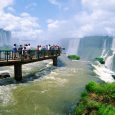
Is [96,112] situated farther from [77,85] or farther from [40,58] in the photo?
[40,58]

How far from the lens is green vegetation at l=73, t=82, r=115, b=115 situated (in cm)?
1662

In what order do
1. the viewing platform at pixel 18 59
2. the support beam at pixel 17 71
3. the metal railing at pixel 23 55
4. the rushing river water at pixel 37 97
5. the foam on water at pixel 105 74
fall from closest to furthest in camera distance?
the rushing river water at pixel 37 97 → the viewing platform at pixel 18 59 → the metal railing at pixel 23 55 → the support beam at pixel 17 71 → the foam on water at pixel 105 74

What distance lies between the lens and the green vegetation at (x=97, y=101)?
16617mm

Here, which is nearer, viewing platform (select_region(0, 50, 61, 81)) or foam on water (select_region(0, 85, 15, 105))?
foam on water (select_region(0, 85, 15, 105))

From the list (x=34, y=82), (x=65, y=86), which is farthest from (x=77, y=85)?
(x=34, y=82)

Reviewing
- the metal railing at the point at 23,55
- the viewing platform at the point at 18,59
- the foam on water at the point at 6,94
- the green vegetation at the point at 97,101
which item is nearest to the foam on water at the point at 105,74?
the metal railing at the point at 23,55

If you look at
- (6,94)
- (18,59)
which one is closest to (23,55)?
(18,59)

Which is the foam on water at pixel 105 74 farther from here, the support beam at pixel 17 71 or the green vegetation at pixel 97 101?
the green vegetation at pixel 97 101

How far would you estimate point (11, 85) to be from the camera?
30266 mm

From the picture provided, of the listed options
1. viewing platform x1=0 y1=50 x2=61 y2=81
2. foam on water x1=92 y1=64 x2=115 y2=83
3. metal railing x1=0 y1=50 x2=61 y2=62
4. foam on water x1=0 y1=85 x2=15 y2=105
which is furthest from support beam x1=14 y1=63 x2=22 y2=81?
foam on water x1=92 y1=64 x2=115 y2=83

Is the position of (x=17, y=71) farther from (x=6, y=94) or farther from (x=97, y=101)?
(x=97, y=101)

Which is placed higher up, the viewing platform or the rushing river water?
the viewing platform

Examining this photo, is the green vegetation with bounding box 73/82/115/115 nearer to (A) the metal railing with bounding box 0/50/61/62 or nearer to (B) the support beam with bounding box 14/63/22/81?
(B) the support beam with bounding box 14/63/22/81

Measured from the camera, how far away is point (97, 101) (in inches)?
770
